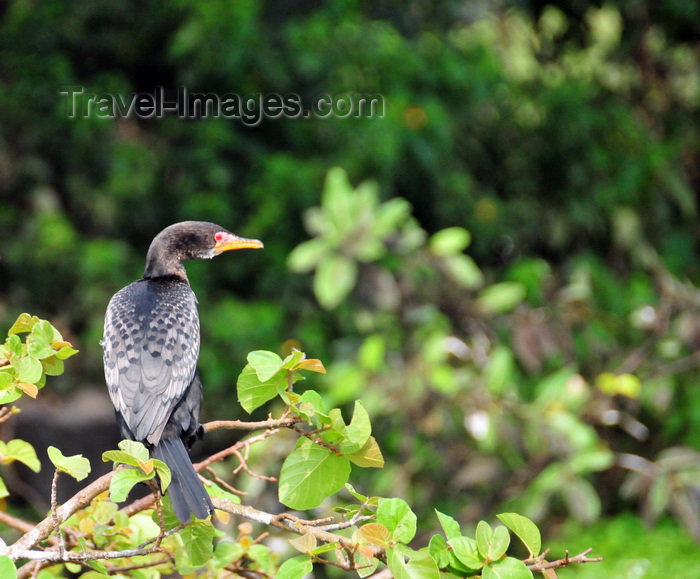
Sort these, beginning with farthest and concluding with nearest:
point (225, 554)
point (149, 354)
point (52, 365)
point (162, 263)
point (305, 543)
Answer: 1. point (162, 263)
2. point (149, 354)
3. point (225, 554)
4. point (52, 365)
5. point (305, 543)

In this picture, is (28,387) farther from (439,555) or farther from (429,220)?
(429,220)

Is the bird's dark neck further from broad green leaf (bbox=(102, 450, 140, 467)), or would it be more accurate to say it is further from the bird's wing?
broad green leaf (bbox=(102, 450, 140, 467))

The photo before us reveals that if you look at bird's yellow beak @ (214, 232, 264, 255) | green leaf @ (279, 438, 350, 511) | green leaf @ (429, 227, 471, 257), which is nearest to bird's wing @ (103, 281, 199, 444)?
bird's yellow beak @ (214, 232, 264, 255)

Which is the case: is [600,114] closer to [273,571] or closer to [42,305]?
[42,305]

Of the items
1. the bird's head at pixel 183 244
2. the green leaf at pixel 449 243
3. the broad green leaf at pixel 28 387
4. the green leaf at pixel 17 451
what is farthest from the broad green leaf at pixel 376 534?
the green leaf at pixel 449 243

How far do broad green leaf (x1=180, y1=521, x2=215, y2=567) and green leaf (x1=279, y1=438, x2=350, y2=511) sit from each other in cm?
12

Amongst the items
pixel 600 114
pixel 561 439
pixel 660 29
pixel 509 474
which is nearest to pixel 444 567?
pixel 561 439

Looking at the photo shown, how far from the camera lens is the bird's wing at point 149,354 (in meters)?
1.55

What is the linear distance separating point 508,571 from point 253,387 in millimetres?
434

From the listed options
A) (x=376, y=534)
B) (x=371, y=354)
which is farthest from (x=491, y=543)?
(x=371, y=354)

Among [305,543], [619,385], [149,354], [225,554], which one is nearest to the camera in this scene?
[305,543]

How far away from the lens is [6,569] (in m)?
1.08

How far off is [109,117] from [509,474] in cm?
269

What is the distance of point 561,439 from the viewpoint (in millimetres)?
2996
